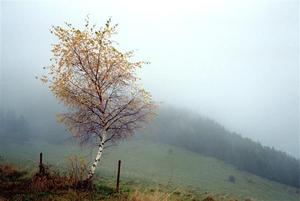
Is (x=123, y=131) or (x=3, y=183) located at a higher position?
(x=123, y=131)

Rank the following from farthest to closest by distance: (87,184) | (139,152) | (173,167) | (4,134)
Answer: (4,134) → (139,152) → (173,167) → (87,184)

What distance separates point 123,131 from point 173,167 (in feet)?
Result: 439

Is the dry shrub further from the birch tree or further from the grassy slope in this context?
the grassy slope

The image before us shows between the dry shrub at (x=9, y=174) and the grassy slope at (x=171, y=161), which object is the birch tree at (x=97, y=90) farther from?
the grassy slope at (x=171, y=161)

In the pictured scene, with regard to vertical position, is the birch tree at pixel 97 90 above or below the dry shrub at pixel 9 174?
above

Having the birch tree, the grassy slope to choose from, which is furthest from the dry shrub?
the grassy slope

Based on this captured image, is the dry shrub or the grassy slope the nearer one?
the dry shrub

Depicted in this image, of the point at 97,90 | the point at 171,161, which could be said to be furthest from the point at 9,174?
the point at 171,161

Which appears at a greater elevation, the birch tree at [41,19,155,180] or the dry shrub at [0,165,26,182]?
the birch tree at [41,19,155,180]

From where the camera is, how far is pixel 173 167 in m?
155

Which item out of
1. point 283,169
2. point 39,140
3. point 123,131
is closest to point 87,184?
point 123,131

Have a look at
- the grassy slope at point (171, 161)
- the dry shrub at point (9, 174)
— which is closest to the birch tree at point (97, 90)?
the dry shrub at point (9, 174)

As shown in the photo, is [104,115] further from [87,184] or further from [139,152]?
[139,152]

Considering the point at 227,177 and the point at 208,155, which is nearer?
the point at 227,177
